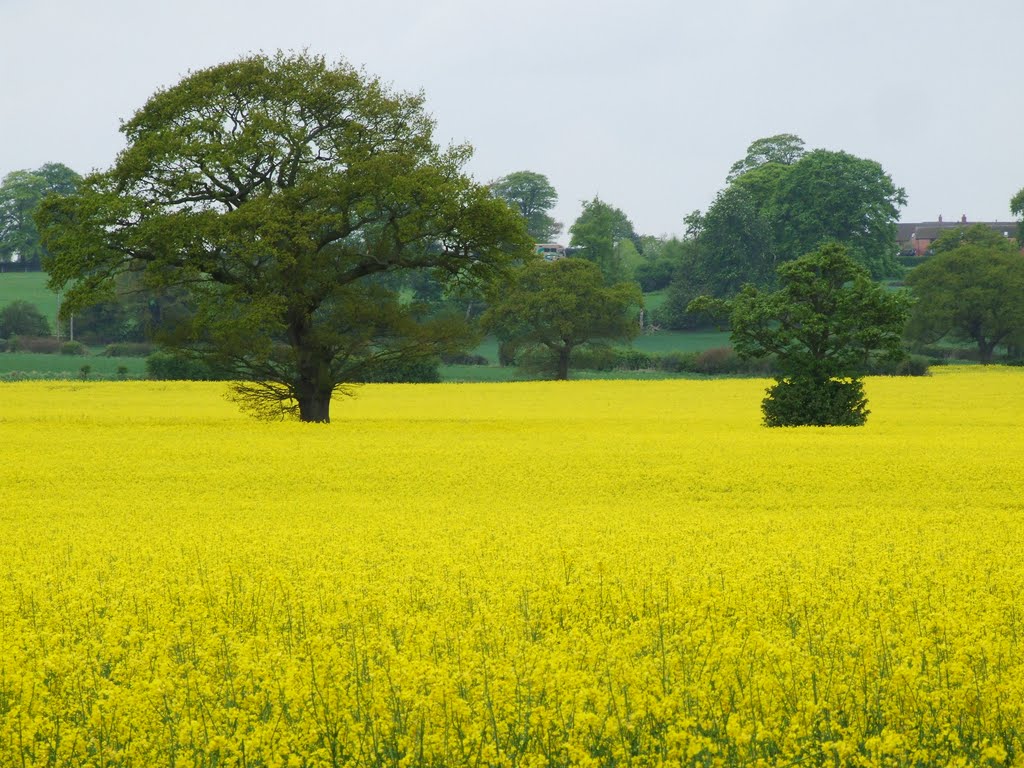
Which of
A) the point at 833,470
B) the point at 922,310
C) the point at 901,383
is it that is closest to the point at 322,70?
the point at 833,470

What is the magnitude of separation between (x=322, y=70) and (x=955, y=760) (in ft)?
94.4

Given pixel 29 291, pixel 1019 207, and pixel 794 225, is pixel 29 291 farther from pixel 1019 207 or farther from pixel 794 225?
pixel 1019 207

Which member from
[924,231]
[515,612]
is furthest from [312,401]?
[924,231]

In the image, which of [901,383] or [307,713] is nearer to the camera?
[307,713]

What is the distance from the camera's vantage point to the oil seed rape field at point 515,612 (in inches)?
255

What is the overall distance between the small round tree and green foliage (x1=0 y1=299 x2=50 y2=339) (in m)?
65.6

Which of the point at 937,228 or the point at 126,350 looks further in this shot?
the point at 937,228

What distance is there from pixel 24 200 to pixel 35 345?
35789mm

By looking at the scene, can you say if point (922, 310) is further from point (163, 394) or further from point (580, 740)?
point (580, 740)

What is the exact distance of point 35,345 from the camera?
82062mm

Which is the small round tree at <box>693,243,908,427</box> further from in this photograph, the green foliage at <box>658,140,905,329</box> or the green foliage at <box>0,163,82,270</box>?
the green foliage at <box>0,163,82,270</box>

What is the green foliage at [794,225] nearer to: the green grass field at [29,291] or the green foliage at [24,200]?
the green grass field at [29,291]

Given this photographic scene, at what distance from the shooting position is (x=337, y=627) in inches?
352

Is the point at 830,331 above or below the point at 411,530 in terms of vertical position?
above
